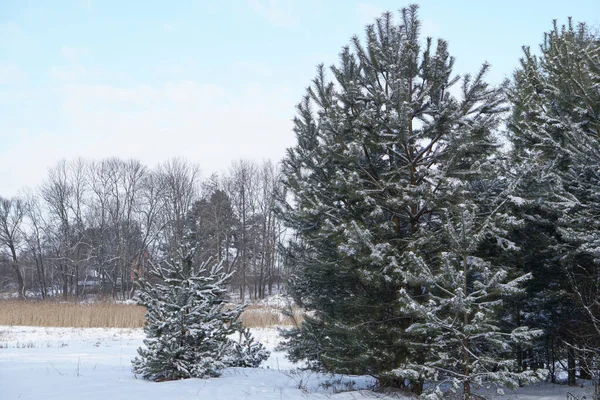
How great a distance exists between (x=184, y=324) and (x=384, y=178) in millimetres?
4096

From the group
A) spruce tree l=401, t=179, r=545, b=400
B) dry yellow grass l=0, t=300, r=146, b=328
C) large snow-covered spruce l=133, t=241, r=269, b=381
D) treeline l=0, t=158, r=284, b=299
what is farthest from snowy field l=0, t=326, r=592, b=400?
treeline l=0, t=158, r=284, b=299

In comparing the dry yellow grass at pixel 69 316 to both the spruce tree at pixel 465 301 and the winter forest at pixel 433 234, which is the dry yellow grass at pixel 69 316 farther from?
the spruce tree at pixel 465 301

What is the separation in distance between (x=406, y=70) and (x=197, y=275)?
16.6 ft

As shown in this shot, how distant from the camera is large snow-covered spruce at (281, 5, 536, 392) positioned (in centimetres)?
603

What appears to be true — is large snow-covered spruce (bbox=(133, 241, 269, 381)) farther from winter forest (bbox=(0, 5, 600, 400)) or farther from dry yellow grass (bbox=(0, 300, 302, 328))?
dry yellow grass (bbox=(0, 300, 302, 328))

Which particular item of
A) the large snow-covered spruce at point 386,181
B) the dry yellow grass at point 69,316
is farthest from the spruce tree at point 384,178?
the dry yellow grass at point 69,316

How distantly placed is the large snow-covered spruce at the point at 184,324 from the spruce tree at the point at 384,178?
193 cm

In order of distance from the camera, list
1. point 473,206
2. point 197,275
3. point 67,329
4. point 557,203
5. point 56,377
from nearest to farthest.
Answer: point 557,203
point 473,206
point 56,377
point 197,275
point 67,329

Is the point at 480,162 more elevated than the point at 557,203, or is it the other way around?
the point at 480,162

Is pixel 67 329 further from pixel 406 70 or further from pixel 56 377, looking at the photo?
pixel 406 70

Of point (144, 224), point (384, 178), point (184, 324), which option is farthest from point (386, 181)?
point (144, 224)

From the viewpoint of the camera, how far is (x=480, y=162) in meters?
6.35

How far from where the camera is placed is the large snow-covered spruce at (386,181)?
6031 millimetres

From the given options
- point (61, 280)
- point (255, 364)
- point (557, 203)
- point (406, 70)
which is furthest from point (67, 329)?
point (61, 280)
